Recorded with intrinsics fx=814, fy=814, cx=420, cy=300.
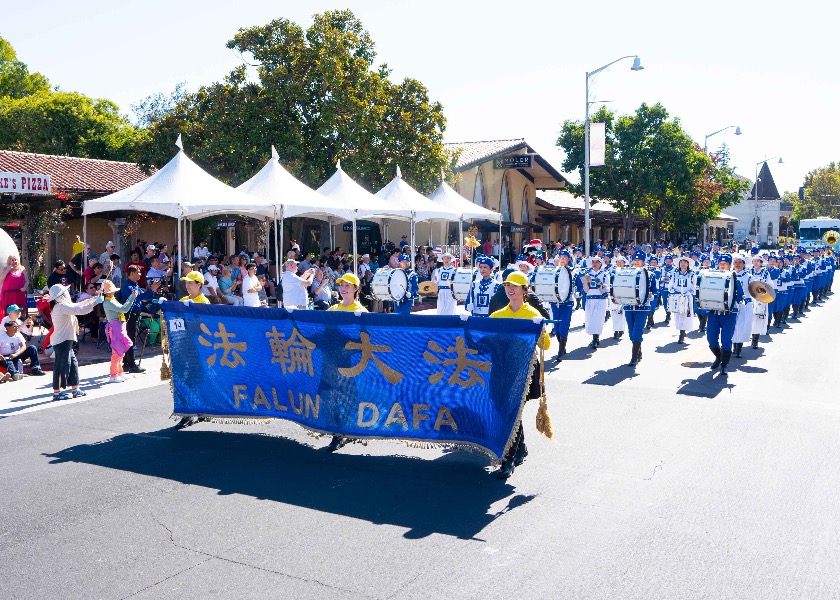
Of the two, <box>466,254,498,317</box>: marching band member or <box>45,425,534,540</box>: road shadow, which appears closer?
<box>45,425,534,540</box>: road shadow

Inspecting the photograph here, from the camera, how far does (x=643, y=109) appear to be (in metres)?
44.2

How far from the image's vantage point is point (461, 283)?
1602 centimetres

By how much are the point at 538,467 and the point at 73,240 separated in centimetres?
2454

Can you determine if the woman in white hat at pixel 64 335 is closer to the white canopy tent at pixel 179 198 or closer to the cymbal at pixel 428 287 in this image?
the white canopy tent at pixel 179 198

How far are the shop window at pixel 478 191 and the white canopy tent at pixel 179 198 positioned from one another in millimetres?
24164

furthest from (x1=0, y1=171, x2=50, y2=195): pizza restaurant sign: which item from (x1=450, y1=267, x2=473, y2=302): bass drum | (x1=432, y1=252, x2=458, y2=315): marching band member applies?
(x1=450, y1=267, x2=473, y2=302): bass drum

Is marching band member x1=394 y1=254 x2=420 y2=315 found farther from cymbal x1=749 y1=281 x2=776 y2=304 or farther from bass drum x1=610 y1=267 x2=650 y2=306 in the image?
cymbal x1=749 y1=281 x2=776 y2=304

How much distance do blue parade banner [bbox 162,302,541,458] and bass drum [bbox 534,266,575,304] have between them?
7273 millimetres

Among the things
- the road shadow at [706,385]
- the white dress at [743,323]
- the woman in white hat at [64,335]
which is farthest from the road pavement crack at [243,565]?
the white dress at [743,323]

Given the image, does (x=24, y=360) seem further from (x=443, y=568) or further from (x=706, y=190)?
(x=706, y=190)

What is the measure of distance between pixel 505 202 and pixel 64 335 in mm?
35619

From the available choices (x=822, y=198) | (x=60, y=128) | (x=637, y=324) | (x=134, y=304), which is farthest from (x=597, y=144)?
(x=822, y=198)

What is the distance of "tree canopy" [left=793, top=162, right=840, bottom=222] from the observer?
95.3 m

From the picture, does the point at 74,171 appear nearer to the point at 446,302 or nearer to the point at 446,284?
the point at 446,302
